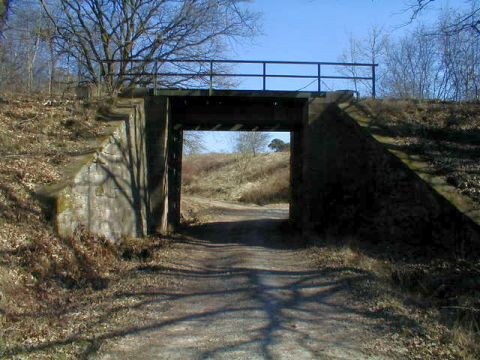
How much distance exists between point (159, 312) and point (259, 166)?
146 feet

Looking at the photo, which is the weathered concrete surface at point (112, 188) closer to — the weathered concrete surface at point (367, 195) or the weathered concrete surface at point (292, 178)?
the weathered concrete surface at point (292, 178)

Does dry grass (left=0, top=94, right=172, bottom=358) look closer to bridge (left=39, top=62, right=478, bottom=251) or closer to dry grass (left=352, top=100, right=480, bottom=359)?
bridge (left=39, top=62, right=478, bottom=251)

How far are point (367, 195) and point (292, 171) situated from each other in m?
6.88

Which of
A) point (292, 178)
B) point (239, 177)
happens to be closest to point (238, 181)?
point (239, 177)

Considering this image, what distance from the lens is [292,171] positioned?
21859 mm

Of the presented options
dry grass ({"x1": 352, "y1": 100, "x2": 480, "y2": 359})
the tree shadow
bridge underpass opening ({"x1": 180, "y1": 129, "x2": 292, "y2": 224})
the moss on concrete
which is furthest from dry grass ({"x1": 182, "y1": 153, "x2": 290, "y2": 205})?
the tree shadow

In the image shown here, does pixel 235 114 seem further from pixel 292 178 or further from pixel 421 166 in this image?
pixel 421 166

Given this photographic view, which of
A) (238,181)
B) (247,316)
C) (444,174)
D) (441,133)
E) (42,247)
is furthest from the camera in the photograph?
(238,181)

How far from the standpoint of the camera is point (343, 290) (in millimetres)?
8984

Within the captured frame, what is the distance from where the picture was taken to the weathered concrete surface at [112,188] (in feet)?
38.0

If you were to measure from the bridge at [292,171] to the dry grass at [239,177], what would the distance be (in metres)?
19.2

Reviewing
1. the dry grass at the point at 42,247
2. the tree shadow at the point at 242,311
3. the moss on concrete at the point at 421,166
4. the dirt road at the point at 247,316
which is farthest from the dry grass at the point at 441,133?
the dry grass at the point at 42,247

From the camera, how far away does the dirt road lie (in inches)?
238

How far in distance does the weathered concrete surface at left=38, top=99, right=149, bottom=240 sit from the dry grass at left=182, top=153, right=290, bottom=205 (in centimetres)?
2392
